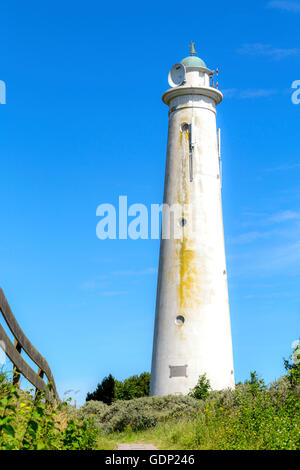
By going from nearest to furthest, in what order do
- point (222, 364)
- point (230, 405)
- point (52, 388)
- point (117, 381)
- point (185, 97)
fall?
1. point (52, 388)
2. point (230, 405)
3. point (222, 364)
4. point (185, 97)
5. point (117, 381)

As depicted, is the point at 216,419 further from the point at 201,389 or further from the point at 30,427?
the point at 30,427

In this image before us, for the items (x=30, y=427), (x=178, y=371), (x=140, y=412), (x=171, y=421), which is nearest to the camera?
(x=30, y=427)

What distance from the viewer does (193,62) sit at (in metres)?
30.2

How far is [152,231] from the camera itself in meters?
28.7

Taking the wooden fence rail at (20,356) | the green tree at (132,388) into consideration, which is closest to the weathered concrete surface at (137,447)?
the wooden fence rail at (20,356)

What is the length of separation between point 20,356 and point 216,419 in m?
8.16

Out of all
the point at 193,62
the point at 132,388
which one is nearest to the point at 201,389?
the point at 132,388

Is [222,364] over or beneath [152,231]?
beneath

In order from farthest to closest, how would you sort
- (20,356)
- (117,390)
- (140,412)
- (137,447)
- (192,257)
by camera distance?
(117,390), (192,257), (140,412), (137,447), (20,356)

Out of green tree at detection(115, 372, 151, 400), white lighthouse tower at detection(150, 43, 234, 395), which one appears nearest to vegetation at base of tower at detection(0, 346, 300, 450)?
white lighthouse tower at detection(150, 43, 234, 395)

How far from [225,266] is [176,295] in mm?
2971
